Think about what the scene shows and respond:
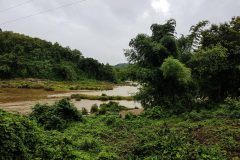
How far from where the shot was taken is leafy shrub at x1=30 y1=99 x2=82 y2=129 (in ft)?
62.7

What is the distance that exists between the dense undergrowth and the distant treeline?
149 feet

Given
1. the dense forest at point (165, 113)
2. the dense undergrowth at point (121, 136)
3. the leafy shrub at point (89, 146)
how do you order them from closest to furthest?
the dense undergrowth at point (121, 136)
the dense forest at point (165, 113)
the leafy shrub at point (89, 146)

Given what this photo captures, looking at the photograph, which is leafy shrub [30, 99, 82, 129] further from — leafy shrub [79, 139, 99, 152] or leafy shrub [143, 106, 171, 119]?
leafy shrub [79, 139, 99, 152]

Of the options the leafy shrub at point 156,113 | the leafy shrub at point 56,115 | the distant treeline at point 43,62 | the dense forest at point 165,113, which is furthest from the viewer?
the distant treeline at point 43,62

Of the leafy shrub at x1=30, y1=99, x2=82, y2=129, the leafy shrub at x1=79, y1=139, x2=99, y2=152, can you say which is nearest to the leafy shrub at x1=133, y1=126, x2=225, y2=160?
the leafy shrub at x1=79, y1=139, x2=99, y2=152

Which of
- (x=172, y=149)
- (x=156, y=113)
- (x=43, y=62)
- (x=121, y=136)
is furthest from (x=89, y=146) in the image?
(x=43, y=62)

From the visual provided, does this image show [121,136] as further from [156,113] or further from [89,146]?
[156,113]

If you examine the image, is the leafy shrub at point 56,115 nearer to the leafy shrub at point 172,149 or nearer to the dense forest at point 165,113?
the dense forest at point 165,113

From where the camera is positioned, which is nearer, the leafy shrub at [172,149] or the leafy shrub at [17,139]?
the leafy shrub at [17,139]

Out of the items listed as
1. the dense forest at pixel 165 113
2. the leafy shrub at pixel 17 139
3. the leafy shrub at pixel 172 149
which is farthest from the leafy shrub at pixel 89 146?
the leafy shrub at pixel 17 139

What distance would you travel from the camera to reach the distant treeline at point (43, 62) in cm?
6562

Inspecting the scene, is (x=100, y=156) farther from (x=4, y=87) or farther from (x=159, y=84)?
(x=4, y=87)

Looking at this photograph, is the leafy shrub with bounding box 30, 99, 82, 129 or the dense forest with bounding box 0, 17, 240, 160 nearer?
the dense forest with bounding box 0, 17, 240, 160

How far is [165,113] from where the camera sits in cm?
2116
